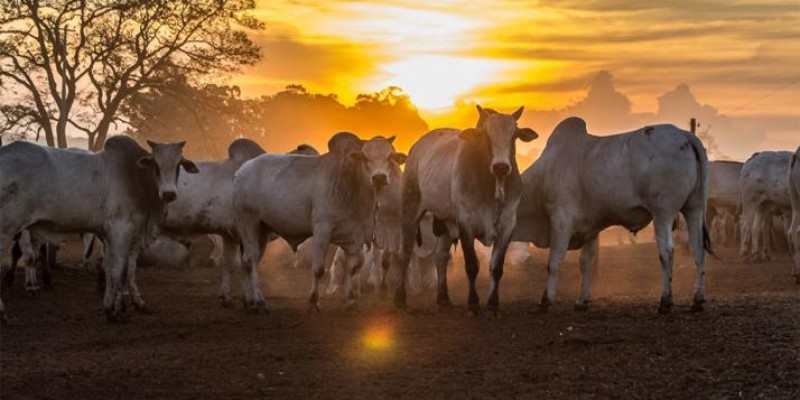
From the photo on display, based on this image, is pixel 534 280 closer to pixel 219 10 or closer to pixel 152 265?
pixel 152 265

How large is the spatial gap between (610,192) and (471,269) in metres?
2.11

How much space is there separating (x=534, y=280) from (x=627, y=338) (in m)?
9.59

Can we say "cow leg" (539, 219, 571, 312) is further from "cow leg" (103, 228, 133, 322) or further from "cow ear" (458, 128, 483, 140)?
"cow leg" (103, 228, 133, 322)

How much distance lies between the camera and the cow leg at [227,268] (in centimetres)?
1630

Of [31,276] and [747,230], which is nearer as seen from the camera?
[31,276]

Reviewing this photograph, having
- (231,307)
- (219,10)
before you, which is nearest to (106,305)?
(231,307)

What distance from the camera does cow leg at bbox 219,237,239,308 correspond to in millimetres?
16297

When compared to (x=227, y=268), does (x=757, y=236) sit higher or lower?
higher

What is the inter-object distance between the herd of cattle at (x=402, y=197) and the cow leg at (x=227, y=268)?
2 cm

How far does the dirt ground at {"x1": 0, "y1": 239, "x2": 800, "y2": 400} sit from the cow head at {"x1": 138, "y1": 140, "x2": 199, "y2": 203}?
164 cm

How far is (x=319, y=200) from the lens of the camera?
15141 mm

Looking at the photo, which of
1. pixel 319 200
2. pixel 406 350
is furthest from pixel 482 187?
pixel 406 350

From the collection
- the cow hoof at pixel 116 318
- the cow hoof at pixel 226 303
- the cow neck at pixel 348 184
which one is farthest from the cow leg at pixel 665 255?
the cow hoof at pixel 116 318

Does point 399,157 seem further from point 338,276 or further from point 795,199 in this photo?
point 795,199
